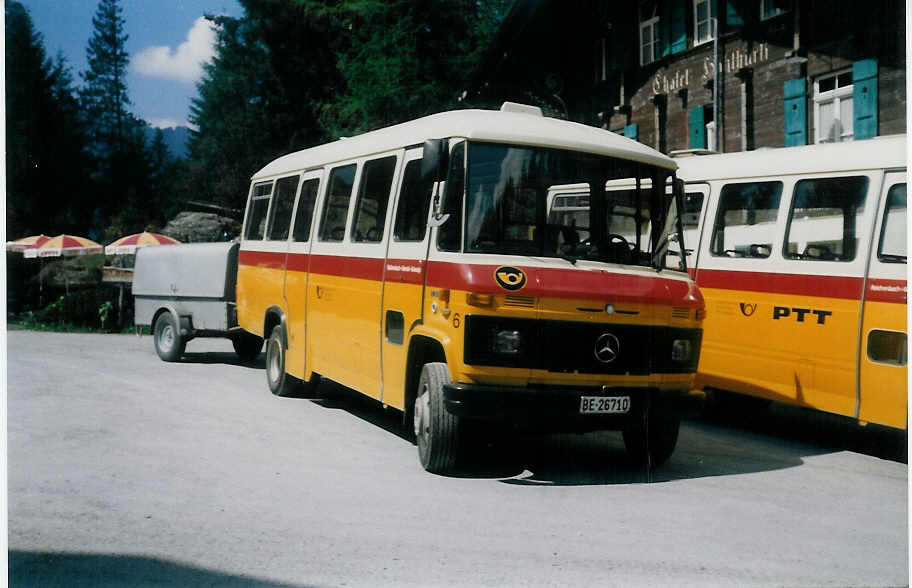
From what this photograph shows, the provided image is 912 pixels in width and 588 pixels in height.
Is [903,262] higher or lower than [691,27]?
lower

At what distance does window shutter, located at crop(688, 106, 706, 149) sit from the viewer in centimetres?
1956

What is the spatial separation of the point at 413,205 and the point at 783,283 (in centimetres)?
363

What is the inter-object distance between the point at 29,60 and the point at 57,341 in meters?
12.5

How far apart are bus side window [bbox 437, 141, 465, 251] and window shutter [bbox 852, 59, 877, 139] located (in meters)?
8.11

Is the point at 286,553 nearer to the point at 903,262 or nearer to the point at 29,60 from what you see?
the point at 29,60

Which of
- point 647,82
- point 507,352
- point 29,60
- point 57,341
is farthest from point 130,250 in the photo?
point 507,352

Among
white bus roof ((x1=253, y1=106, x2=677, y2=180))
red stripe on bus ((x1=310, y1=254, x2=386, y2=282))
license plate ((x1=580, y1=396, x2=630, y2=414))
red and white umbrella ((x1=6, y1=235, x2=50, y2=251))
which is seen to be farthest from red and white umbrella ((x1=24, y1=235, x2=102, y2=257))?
license plate ((x1=580, y1=396, x2=630, y2=414))

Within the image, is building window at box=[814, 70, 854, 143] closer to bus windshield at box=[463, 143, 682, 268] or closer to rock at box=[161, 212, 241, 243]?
bus windshield at box=[463, 143, 682, 268]

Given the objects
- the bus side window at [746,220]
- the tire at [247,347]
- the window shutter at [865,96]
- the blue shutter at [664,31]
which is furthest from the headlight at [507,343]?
Result: the blue shutter at [664,31]

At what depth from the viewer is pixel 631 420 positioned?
7.30 meters

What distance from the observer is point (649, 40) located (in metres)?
21.3

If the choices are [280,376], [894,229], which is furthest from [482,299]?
[280,376]

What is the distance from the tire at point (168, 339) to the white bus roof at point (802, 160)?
7855 millimetres

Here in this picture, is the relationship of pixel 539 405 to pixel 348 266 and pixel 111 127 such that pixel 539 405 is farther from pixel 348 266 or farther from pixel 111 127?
pixel 111 127
